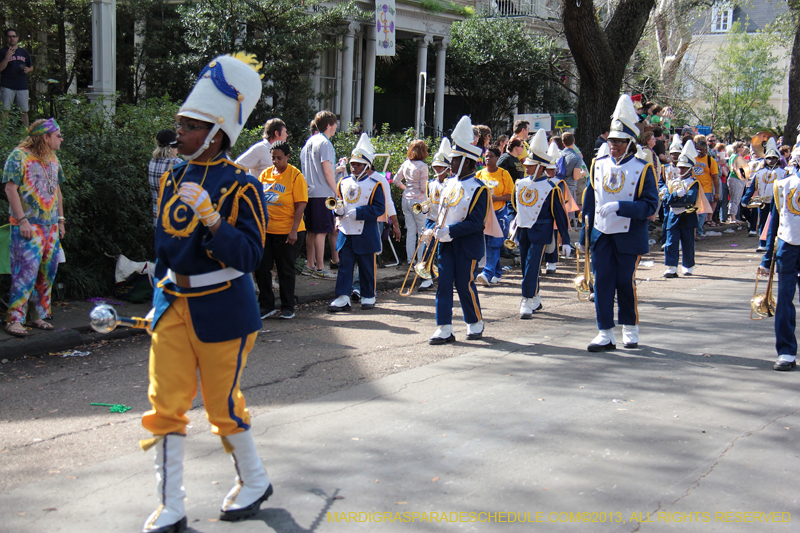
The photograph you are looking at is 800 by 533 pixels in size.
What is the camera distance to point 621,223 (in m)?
7.01

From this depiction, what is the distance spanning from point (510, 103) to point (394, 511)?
96.3 feet

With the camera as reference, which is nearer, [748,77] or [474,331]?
[474,331]

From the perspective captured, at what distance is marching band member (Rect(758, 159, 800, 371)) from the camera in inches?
254

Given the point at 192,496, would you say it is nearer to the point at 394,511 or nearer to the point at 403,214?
the point at 394,511

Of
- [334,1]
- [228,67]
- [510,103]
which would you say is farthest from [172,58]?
[510,103]

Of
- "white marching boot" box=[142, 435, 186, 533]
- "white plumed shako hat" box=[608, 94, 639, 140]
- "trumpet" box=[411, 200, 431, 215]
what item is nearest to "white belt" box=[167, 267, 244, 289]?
"white marching boot" box=[142, 435, 186, 533]

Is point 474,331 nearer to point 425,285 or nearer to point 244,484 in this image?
point 425,285

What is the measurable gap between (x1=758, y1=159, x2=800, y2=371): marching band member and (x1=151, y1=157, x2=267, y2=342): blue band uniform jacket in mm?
4805

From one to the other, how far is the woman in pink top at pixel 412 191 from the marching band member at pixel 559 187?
183 cm

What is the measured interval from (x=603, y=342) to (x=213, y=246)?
Result: 15.6 ft

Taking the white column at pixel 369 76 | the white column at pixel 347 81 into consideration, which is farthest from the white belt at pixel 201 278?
the white column at pixel 369 76

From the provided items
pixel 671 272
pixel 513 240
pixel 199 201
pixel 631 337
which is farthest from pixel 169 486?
pixel 671 272

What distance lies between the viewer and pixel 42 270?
7.27 m

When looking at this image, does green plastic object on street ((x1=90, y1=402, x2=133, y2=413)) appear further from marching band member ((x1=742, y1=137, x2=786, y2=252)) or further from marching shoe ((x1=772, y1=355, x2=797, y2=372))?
marching band member ((x1=742, y1=137, x2=786, y2=252))
